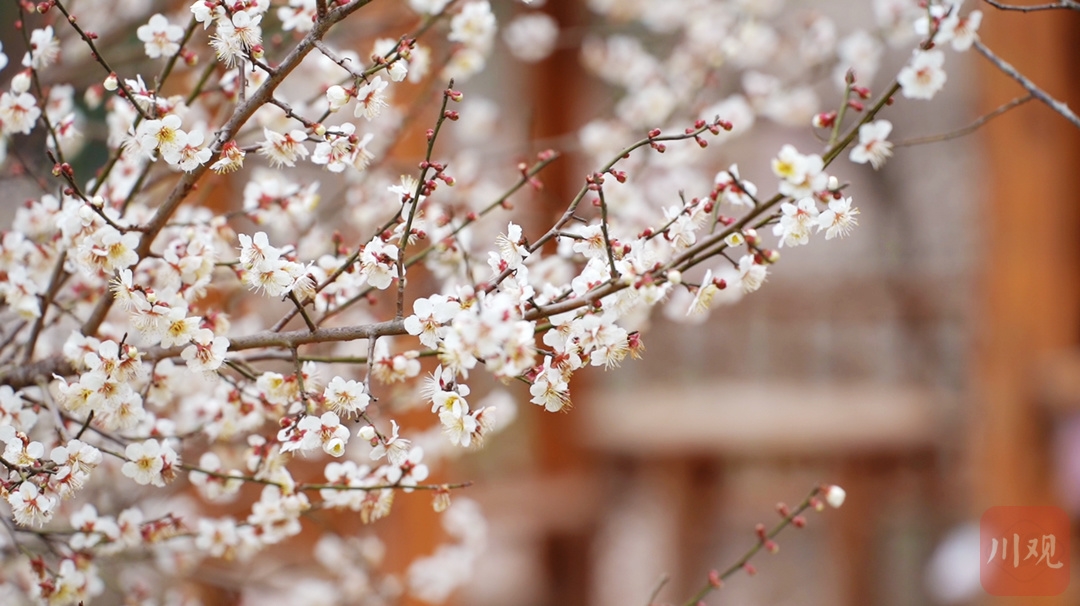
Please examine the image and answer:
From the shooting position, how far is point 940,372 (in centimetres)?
429

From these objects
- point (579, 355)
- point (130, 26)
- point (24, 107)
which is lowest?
point (579, 355)

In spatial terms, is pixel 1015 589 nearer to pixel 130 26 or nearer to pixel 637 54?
pixel 637 54

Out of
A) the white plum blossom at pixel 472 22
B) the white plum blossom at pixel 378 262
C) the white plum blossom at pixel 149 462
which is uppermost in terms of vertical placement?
the white plum blossom at pixel 472 22

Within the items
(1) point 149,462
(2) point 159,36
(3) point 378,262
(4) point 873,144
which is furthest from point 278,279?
(4) point 873,144

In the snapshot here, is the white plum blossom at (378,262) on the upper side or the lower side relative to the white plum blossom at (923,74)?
lower

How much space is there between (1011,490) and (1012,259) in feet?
1.93

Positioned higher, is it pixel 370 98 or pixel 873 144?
pixel 873 144

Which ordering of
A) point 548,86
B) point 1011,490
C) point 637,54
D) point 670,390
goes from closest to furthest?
point 637,54 → point 1011,490 → point 548,86 → point 670,390

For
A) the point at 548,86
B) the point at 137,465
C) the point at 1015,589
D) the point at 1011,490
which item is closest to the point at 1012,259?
the point at 1011,490

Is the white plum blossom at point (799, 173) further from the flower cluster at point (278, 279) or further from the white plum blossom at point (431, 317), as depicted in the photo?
the white plum blossom at point (431, 317)

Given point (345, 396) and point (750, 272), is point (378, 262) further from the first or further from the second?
point (750, 272)

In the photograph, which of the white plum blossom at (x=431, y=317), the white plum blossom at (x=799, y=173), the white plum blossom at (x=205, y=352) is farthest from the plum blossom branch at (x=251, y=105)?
the white plum blossom at (x=799, y=173)

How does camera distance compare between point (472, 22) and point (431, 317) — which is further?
point (472, 22)

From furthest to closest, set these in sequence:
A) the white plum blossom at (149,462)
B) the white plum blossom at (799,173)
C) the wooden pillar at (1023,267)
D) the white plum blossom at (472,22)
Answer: the wooden pillar at (1023,267), the white plum blossom at (472,22), the white plum blossom at (149,462), the white plum blossom at (799,173)
